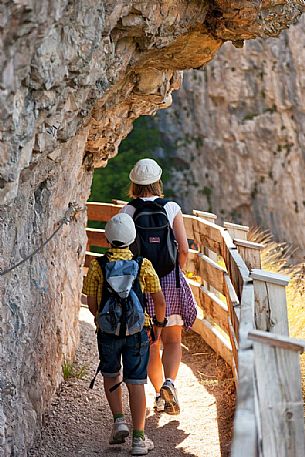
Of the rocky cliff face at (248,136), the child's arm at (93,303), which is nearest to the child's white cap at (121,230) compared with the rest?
the child's arm at (93,303)

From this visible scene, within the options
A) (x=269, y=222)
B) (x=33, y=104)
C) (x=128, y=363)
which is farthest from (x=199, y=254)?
(x=269, y=222)

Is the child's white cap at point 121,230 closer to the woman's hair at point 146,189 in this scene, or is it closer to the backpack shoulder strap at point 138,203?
the backpack shoulder strap at point 138,203

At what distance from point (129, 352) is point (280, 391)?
207cm

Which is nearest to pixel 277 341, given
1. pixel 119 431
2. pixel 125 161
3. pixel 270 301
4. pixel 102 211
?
pixel 270 301

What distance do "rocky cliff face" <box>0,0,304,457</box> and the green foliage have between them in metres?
16.0

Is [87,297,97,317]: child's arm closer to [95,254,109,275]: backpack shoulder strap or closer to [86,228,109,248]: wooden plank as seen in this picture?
[95,254,109,275]: backpack shoulder strap

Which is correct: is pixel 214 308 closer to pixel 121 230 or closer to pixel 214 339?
pixel 214 339

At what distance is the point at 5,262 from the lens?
4.81 metres

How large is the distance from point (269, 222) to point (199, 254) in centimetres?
1744

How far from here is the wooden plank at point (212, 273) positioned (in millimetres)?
6976

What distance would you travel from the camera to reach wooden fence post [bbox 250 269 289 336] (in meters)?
3.86

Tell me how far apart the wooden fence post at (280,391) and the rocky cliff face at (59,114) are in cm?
155

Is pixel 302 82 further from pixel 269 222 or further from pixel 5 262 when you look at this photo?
pixel 5 262

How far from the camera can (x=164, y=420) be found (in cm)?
589
